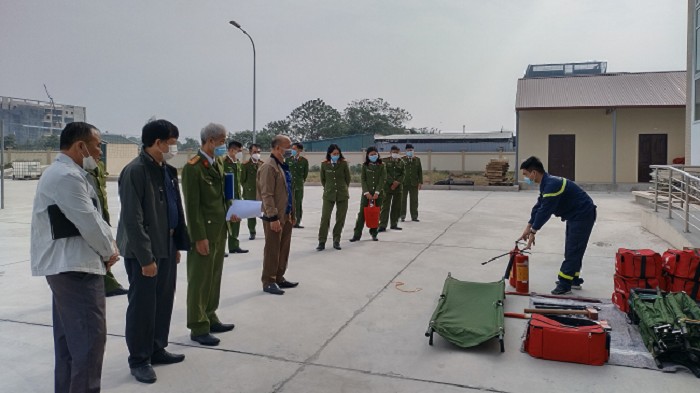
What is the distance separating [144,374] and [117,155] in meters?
39.4

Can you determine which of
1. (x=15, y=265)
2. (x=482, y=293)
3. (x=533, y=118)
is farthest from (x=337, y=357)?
(x=533, y=118)

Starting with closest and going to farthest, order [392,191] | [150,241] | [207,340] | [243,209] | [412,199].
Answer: [150,241] < [207,340] < [243,209] < [392,191] < [412,199]

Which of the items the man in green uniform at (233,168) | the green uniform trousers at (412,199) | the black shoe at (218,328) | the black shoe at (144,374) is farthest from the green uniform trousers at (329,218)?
the black shoe at (144,374)

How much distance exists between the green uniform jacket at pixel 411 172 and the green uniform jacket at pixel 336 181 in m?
3.22

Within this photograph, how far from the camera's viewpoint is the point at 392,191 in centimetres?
1083

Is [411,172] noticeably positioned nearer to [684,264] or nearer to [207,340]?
[684,264]

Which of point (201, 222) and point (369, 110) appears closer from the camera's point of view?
point (201, 222)

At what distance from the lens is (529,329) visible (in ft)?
13.7

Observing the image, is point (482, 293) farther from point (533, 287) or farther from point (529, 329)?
point (533, 287)

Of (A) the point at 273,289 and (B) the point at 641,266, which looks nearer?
(B) the point at 641,266

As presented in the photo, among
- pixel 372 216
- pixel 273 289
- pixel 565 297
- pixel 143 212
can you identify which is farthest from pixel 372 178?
pixel 143 212

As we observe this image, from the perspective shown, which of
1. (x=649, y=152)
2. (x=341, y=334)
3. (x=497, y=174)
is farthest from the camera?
(x=497, y=174)

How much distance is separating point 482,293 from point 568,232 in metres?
1.70

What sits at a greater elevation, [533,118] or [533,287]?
[533,118]
